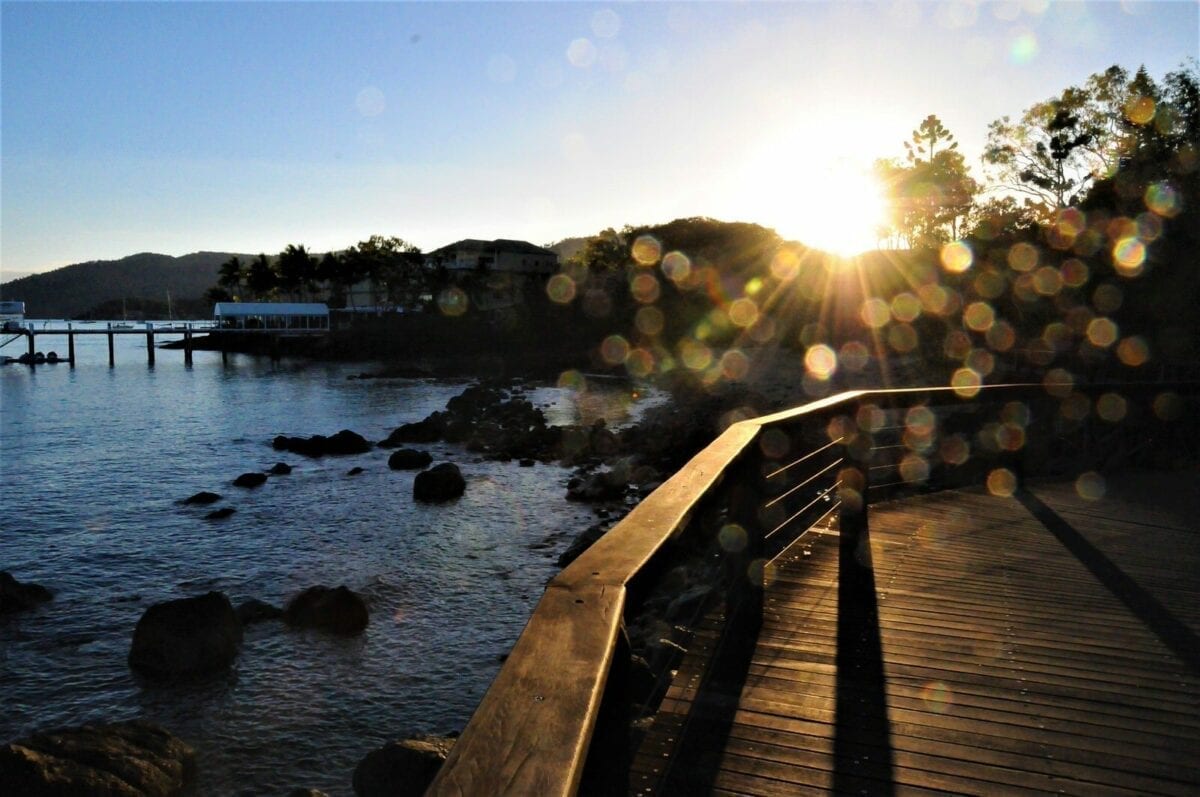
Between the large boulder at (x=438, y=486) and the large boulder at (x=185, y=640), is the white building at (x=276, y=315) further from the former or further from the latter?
the large boulder at (x=185, y=640)

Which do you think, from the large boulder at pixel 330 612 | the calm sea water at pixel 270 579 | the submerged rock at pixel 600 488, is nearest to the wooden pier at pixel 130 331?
the calm sea water at pixel 270 579

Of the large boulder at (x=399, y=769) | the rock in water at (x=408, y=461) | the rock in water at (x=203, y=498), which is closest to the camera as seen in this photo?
the large boulder at (x=399, y=769)

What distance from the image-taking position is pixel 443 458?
85.1 ft

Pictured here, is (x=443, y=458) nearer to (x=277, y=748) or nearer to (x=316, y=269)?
(x=277, y=748)

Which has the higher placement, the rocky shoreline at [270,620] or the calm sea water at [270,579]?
the rocky shoreline at [270,620]

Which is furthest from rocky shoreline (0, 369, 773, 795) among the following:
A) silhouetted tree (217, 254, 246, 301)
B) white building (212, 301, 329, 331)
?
silhouetted tree (217, 254, 246, 301)

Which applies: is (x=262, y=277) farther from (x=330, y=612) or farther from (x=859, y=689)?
(x=859, y=689)

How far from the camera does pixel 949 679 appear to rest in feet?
12.6

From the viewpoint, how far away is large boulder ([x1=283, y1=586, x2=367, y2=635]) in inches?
427

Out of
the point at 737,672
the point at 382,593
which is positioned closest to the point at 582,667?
the point at 737,672

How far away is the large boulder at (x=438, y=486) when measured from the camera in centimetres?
1934

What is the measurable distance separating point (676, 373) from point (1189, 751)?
52237 mm

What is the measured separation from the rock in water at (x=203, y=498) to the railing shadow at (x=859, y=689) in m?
17.9

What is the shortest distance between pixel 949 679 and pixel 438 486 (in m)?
16.5
